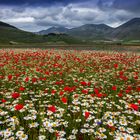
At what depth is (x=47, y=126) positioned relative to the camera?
436 centimetres

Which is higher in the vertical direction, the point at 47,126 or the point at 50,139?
the point at 47,126

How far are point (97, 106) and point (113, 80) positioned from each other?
17.1 ft

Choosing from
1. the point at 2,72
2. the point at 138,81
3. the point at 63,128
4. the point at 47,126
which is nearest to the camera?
the point at 47,126

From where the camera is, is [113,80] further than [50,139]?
Yes

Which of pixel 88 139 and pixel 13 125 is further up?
pixel 13 125

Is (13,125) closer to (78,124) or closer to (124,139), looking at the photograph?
(78,124)

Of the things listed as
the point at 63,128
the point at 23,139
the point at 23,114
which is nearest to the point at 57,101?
the point at 23,114

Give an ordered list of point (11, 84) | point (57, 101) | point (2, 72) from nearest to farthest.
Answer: point (57, 101) → point (11, 84) → point (2, 72)

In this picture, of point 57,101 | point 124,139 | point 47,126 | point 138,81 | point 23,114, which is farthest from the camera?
point 138,81

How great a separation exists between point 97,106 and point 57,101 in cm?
168

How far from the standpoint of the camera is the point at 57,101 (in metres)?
7.05

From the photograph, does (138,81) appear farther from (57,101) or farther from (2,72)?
(2,72)

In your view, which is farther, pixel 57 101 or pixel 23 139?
pixel 57 101

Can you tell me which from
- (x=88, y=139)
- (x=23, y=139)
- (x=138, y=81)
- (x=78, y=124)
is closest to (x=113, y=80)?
(x=138, y=81)
